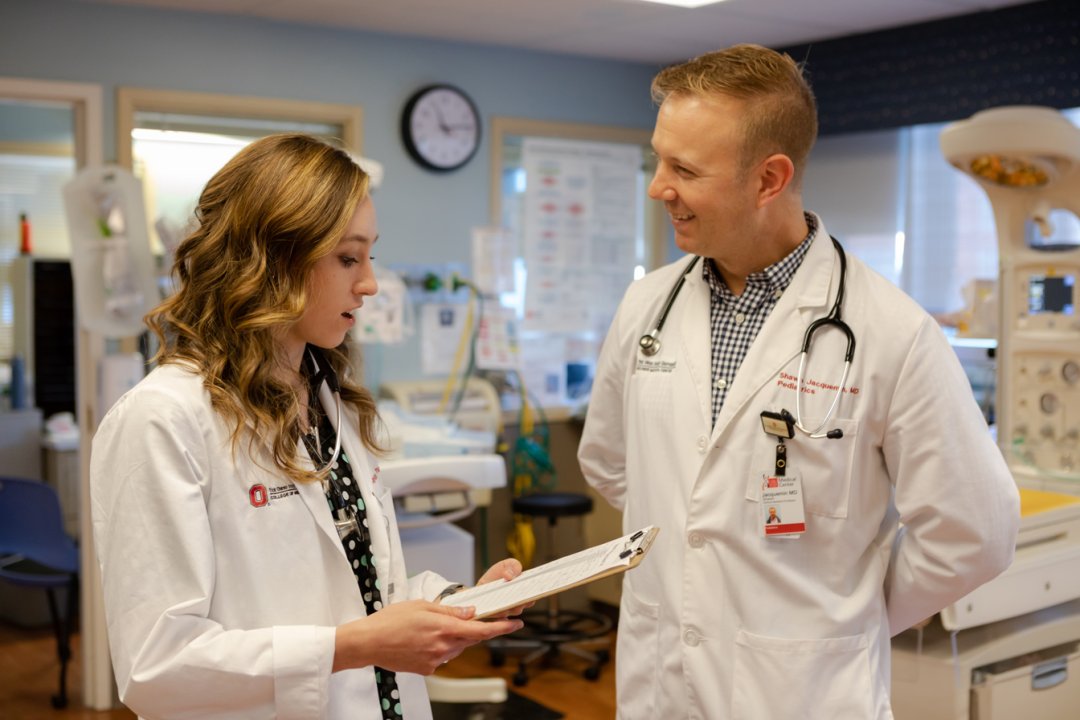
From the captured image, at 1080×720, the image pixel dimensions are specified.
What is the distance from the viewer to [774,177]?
1.71m

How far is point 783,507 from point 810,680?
0.26m

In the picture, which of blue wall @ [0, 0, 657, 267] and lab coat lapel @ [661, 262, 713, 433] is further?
blue wall @ [0, 0, 657, 267]

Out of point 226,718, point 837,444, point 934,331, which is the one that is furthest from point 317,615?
point 934,331

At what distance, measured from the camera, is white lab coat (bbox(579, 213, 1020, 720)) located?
1640mm

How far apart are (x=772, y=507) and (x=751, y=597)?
15 centimetres

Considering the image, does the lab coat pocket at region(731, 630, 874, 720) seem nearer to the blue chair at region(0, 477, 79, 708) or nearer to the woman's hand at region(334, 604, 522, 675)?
the woman's hand at region(334, 604, 522, 675)

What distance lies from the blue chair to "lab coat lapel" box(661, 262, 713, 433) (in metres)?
2.98

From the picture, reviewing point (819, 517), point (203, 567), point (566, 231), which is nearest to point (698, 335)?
point (819, 517)

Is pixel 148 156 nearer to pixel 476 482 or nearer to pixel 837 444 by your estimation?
pixel 476 482

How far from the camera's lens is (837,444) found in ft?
5.45

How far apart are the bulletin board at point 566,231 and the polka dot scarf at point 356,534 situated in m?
3.44

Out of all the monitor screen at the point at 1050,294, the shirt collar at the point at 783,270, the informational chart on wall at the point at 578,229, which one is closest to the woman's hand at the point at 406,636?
the shirt collar at the point at 783,270

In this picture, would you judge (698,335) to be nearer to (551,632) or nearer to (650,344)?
(650,344)

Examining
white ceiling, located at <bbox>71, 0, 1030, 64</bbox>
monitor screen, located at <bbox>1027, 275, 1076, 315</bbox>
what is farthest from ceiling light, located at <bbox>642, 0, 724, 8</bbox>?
monitor screen, located at <bbox>1027, 275, 1076, 315</bbox>
